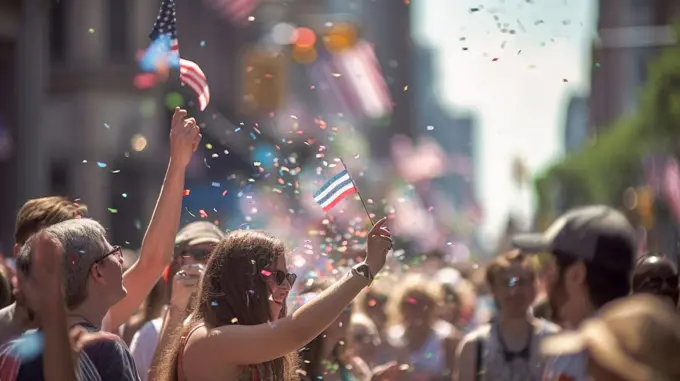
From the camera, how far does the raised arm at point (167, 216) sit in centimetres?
515

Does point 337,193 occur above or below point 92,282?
below

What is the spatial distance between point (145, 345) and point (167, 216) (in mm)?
1051

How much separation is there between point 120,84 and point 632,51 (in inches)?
1702

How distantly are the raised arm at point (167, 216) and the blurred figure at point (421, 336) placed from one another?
10.3ft

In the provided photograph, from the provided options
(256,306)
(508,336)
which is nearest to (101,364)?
(256,306)

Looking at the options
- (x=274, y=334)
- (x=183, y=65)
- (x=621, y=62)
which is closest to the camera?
(x=274, y=334)

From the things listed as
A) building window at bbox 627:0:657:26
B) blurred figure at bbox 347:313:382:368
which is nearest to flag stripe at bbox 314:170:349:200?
blurred figure at bbox 347:313:382:368

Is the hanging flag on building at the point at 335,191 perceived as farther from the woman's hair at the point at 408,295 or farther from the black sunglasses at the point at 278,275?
the woman's hair at the point at 408,295

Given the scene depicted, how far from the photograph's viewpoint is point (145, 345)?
604cm

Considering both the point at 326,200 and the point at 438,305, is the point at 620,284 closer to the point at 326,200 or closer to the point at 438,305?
the point at 326,200

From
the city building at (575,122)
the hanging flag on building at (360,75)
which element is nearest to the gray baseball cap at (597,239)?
the hanging flag on building at (360,75)

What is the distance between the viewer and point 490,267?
22.4 ft

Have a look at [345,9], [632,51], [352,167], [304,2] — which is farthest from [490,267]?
[345,9]

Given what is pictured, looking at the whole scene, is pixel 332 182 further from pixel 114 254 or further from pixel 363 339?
pixel 363 339
